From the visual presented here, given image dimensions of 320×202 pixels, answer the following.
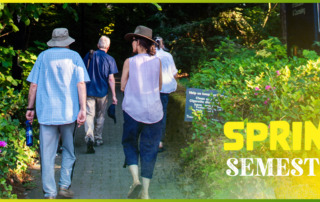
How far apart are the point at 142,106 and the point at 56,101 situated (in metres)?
0.95

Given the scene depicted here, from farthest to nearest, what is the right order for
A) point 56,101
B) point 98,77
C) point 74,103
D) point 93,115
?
point 93,115
point 98,77
point 74,103
point 56,101

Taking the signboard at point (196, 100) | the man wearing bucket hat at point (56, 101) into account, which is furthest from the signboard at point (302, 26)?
the man wearing bucket hat at point (56, 101)

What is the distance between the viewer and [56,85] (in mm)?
5543

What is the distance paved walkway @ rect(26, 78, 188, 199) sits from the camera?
5918mm

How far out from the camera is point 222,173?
5398mm

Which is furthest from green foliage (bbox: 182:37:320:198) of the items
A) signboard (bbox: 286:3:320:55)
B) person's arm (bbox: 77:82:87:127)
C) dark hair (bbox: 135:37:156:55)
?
signboard (bbox: 286:3:320:55)

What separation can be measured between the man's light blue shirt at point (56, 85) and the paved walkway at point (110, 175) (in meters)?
1.00

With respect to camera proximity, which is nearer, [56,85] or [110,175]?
[56,85]

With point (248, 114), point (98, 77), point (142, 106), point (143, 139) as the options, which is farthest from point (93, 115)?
point (248, 114)

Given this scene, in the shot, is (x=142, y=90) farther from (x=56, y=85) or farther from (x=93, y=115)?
(x=93, y=115)

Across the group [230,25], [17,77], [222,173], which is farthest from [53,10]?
[222,173]

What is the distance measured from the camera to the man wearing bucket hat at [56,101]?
549 cm

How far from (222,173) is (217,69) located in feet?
10.2

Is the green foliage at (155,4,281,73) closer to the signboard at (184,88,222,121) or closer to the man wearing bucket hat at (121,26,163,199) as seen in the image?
the signboard at (184,88,222,121)
